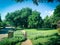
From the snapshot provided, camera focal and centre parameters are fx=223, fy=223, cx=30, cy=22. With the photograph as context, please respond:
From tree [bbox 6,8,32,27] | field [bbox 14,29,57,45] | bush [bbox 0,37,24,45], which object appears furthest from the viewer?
field [bbox 14,29,57,45]

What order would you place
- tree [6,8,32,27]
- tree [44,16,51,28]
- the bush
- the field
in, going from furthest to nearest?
the field
tree [44,16,51,28]
tree [6,8,32,27]
the bush

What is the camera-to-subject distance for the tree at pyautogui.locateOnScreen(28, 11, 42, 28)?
8.27 m

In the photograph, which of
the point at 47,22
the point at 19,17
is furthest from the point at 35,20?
the point at 19,17

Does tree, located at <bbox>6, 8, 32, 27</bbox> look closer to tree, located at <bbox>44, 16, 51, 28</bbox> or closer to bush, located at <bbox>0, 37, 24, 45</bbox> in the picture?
bush, located at <bbox>0, 37, 24, 45</bbox>

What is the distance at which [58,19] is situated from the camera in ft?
31.2

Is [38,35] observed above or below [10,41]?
above

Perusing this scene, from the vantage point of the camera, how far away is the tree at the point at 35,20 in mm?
8273

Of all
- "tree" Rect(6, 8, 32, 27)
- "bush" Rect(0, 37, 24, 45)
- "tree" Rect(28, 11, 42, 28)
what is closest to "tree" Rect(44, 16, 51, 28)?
"tree" Rect(28, 11, 42, 28)

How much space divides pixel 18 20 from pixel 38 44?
1384 mm

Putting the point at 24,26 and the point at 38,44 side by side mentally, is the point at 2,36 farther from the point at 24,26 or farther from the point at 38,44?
the point at 38,44

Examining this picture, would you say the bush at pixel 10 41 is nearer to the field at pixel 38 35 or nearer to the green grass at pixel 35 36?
the green grass at pixel 35 36

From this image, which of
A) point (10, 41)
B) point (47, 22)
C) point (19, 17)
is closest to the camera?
point (10, 41)

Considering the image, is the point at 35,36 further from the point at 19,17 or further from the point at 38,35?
the point at 19,17

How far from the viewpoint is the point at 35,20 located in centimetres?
884
